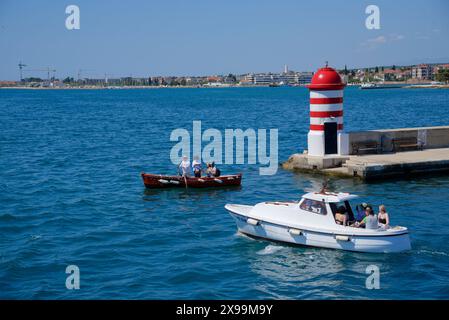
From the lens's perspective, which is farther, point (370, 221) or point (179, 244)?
point (179, 244)

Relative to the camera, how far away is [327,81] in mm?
31875

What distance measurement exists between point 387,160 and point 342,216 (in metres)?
12.4

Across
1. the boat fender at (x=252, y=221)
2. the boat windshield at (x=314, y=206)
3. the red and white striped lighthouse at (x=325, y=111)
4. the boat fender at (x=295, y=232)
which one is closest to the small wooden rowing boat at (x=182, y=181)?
the red and white striped lighthouse at (x=325, y=111)

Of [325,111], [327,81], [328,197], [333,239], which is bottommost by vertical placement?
[333,239]

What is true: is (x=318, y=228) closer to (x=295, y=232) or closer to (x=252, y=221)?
(x=295, y=232)

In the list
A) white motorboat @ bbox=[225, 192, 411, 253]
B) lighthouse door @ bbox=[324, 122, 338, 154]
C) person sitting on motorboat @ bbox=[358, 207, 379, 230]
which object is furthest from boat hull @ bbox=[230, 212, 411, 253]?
lighthouse door @ bbox=[324, 122, 338, 154]

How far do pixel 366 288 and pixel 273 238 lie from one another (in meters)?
4.37

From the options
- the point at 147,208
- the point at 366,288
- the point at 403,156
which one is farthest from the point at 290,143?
the point at 366,288

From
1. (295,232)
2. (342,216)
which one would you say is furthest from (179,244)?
(342,216)

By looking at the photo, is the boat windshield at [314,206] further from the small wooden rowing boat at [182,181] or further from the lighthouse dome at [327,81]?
the lighthouse dome at [327,81]

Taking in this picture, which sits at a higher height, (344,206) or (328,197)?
(328,197)

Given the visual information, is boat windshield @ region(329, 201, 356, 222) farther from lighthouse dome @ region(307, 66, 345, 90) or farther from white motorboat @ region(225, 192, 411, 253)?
lighthouse dome @ region(307, 66, 345, 90)

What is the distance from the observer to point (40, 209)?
2602 centimetres
